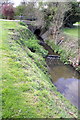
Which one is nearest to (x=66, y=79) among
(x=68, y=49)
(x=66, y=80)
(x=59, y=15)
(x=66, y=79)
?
(x=66, y=79)

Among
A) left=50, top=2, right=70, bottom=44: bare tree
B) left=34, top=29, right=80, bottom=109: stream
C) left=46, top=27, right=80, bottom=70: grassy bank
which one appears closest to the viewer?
left=34, top=29, right=80, bottom=109: stream

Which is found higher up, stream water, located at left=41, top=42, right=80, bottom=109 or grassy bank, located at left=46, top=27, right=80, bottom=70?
grassy bank, located at left=46, top=27, right=80, bottom=70

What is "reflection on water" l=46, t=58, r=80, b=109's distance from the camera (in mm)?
7112

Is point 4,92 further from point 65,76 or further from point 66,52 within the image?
point 66,52

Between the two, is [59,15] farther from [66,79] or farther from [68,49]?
[66,79]

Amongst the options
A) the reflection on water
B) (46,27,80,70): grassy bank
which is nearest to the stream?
the reflection on water

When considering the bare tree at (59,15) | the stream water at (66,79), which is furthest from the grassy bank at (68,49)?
the bare tree at (59,15)

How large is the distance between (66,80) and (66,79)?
19 centimetres

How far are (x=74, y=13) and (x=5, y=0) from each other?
16.7 meters

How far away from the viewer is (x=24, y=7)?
25312 millimetres

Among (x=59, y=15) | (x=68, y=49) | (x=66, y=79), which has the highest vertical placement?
(x=59, y=15)

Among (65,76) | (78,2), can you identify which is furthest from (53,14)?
(65,76)

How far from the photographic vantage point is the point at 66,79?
364 inches

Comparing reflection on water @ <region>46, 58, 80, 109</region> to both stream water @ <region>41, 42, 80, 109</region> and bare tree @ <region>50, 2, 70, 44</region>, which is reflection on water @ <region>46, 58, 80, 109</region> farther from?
bare tree @ <region>50, 2, 70, 44</region>
